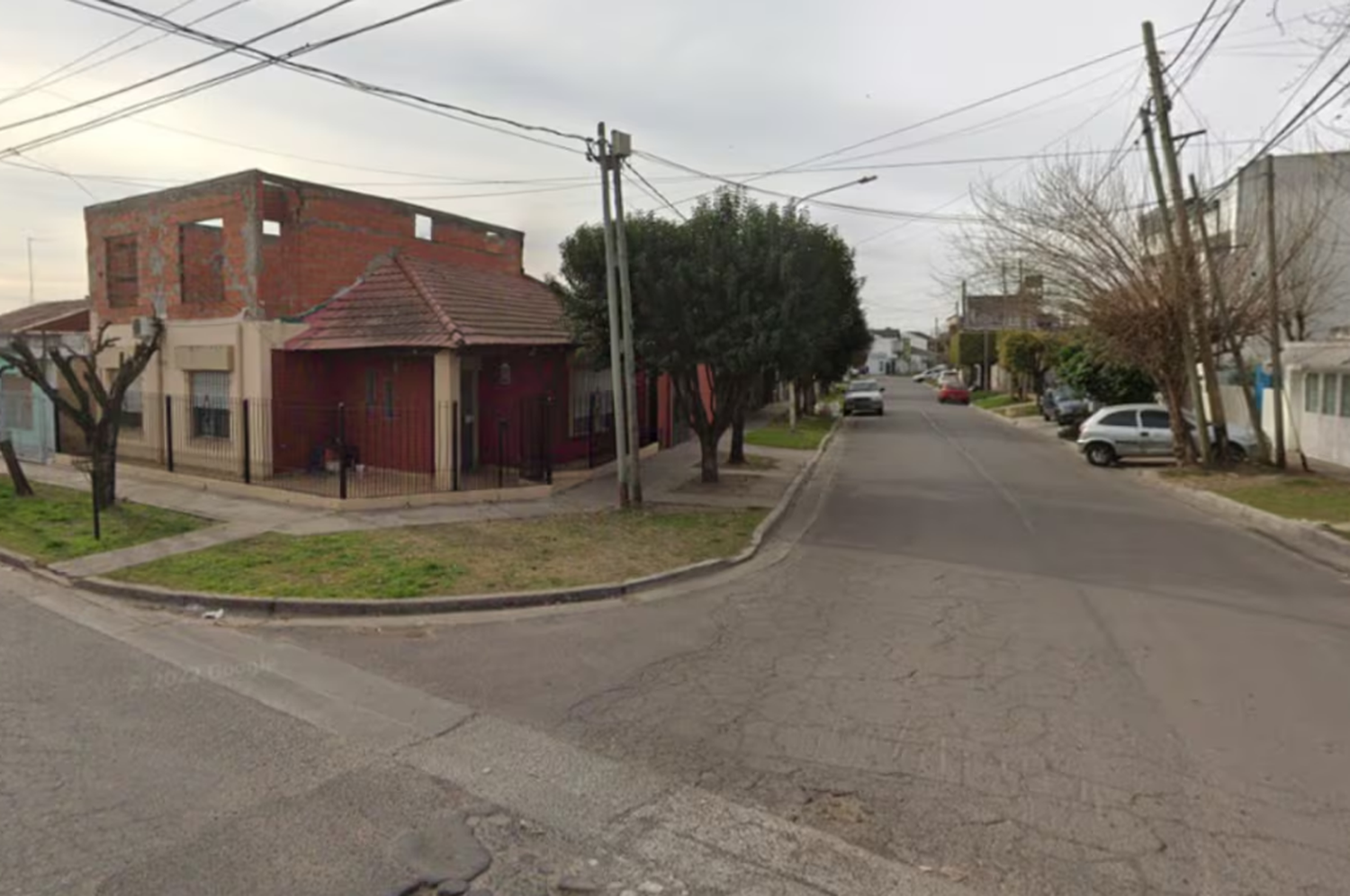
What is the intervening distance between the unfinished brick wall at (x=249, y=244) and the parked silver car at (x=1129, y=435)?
15.5 m

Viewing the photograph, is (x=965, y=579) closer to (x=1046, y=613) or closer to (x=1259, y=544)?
(x=1046, y=613)

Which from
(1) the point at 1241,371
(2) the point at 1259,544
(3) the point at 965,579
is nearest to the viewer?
(3) the point at 965,579

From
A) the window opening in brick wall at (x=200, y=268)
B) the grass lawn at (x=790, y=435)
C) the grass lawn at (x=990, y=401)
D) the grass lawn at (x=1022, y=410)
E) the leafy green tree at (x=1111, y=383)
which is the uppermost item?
the window opening in brick wall at (x=200, y=268)

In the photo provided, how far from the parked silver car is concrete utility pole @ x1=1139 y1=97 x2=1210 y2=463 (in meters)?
2.08

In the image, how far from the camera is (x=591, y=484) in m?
16.5

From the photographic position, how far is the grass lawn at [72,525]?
1065 cm

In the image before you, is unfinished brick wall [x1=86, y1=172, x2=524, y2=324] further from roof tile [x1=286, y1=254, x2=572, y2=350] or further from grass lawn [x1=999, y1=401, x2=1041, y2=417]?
grass lawn [x1=999, y1=401, x2=1041, y2=417]

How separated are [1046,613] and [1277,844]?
417 cm

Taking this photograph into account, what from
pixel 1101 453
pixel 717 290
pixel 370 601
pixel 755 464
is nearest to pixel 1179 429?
pixel 1101 453

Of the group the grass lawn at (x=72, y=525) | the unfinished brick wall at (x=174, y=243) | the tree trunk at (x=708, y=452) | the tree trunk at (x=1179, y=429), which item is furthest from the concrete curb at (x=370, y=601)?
the tree trunk at (x=1179, y=429)

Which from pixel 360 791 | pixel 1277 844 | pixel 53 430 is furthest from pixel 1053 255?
pixel 53 430

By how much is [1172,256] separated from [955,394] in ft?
123

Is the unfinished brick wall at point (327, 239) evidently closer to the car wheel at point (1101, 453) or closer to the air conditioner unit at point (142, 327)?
the air conditioner unit at point (142, 327)

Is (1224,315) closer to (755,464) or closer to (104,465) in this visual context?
(755,464)
